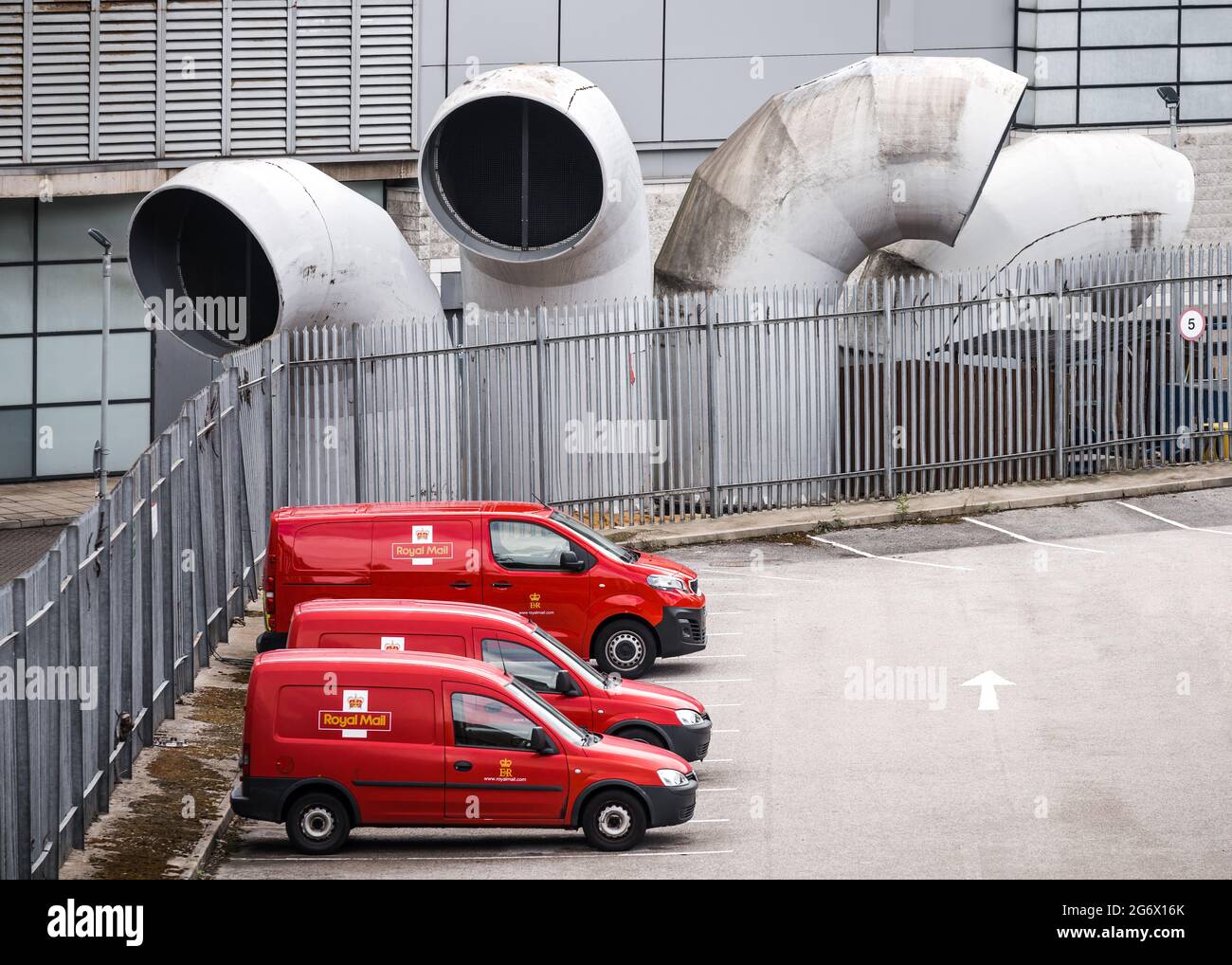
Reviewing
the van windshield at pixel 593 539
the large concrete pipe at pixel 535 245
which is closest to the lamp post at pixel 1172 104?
the large concrete pipe at pixel 535 245

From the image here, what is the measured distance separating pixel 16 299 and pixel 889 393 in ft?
59.1

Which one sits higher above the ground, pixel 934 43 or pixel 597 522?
pixel 934 43

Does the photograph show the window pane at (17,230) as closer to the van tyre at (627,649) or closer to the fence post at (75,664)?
the van tyre at (627,649)

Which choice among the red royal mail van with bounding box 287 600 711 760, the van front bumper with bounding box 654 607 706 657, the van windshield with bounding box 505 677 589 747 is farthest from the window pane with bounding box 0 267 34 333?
the van windshield with bounding box 505 677 589 747

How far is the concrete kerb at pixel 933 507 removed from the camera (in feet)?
75.2

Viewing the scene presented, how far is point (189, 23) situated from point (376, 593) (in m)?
19.6

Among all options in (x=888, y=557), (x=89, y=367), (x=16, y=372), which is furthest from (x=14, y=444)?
(x=888, y=557)

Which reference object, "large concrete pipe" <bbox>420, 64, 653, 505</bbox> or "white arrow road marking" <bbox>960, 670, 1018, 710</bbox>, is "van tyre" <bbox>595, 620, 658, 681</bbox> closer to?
"white arrow road marking" <bbox>960, 670, 1018, 710</bbox>

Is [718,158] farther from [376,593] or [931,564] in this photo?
[376,593]

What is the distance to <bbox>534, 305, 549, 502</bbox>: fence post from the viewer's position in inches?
904

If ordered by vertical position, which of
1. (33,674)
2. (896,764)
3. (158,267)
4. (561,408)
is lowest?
(896,764)

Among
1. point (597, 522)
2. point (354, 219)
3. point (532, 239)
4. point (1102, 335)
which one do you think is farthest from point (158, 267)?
point (1102, 335)

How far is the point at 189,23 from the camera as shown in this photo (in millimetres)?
33031

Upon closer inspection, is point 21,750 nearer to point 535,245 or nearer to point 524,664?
point 524,664
